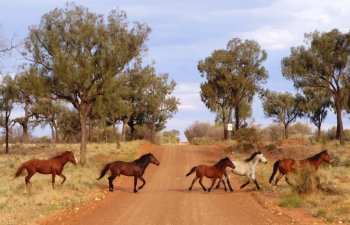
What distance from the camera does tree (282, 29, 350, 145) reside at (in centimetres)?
4716

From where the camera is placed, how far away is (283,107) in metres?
81.8

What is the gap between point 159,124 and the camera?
78.3 meters

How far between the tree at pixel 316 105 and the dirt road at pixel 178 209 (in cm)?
5365

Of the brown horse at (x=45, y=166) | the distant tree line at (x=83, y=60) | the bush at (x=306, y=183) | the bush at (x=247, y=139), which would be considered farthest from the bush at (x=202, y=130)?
the bush at (x=306, y=183)

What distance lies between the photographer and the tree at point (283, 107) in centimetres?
8044

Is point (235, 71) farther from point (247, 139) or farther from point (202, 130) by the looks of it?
point (202, 130)

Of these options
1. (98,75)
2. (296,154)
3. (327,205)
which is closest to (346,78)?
(296,154)

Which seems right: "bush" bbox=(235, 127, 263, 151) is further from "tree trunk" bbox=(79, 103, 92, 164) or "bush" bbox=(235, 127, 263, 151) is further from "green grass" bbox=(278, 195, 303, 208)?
"green grass" bbox=(278, 195, 303, 208)

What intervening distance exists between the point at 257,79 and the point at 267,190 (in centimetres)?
4104

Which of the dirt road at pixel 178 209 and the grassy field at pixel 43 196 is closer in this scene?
the dirt road at pixel 178 209

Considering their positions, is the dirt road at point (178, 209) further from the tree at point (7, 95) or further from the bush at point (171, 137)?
the bush at point (171, 137)

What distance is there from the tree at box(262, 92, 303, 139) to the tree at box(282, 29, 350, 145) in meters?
30.4

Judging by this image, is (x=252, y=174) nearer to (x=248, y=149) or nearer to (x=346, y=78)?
(x=248, y=149)

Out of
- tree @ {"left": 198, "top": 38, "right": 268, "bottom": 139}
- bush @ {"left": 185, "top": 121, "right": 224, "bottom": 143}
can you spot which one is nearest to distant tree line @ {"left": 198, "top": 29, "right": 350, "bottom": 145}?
tree @ {"left": 198, "top": 38, "right": 268, "bottom": 139}
